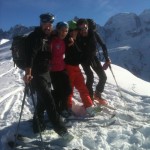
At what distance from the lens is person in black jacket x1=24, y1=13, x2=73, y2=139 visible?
789cm

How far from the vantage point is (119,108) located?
36.9 feet

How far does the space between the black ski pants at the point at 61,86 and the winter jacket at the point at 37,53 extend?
2.92 ft

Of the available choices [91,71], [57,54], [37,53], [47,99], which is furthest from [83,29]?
[47,99]

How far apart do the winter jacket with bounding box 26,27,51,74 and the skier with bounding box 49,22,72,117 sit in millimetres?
447

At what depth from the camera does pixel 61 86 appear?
9195 mm

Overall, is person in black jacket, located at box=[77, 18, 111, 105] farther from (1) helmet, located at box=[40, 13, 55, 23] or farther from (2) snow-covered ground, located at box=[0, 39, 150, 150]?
(1) helmet, located at box=[40, 13, 55, 23]

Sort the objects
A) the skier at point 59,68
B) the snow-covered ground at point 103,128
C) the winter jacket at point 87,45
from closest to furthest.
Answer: the snow-covered ground at point 103,128 → the skier at point 59,68 → the winter jacket at point 87,45

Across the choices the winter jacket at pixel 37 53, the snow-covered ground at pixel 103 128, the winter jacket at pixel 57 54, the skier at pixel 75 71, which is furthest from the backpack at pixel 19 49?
the skier at pixel 75 71

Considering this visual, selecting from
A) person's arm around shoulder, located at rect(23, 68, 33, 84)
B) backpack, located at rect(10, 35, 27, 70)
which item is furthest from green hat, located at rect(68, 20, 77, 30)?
person's arm around shoulder, located at rect(23, 68, 33, 84)

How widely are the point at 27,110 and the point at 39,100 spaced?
2.51 metres

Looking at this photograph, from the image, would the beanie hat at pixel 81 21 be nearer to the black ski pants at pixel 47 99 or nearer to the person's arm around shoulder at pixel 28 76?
the black ski pants at pixel 47 99

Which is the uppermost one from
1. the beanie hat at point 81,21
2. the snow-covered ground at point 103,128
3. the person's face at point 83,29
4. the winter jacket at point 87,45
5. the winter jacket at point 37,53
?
the beanie hat at point 81,21

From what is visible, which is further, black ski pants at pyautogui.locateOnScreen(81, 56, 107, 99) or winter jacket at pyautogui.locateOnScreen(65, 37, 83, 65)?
black ski pants at pyautogui.locateOnScreen(81, 56, 107, 99)

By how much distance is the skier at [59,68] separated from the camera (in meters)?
8.78
